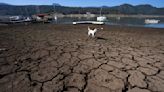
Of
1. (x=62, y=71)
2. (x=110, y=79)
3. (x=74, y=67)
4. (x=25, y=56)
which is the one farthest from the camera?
(x=25, y=56)

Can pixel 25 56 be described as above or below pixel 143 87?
above

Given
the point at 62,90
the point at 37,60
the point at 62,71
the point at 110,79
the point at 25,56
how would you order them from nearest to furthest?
the point at 62,90
the point at 110,79
the point at 62,71
the point at 37,60
the point at 25,56

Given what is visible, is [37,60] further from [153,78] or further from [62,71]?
[153,78]

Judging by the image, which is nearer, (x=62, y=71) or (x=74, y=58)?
(x=62, y=71)

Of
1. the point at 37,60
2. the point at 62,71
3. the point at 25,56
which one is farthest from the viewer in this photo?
the point at 25,56

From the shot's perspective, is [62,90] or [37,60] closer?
[62,90]

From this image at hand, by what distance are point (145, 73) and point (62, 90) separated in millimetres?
2166

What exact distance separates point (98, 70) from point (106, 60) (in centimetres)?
85

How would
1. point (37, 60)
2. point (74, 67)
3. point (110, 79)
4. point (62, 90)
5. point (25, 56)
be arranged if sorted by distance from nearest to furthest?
point (62, 90)
point (110, 79)
point (74, 67)
point (37, 60)
point (25, 56)

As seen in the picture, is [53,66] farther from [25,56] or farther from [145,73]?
[145,73]

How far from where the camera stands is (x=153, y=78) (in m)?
3.46

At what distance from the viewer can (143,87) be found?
10.0 feet

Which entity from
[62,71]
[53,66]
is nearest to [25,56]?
[53,66]

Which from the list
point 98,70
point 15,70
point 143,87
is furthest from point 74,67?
point 143,87
